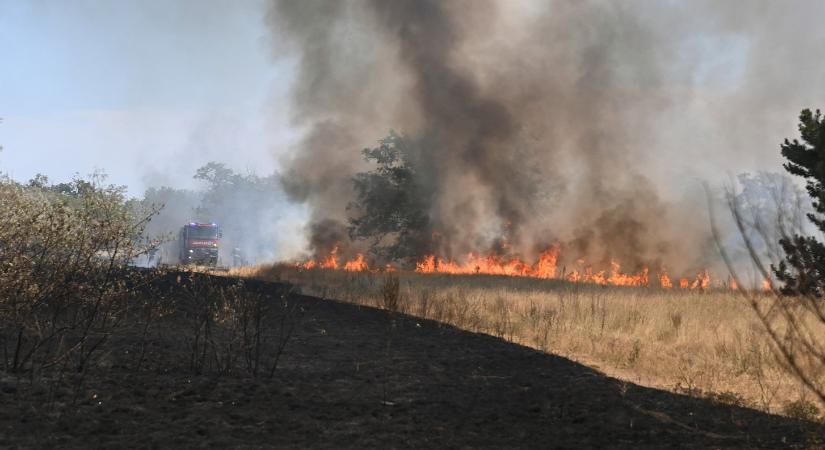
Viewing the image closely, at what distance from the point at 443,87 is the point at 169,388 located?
99.2 feet

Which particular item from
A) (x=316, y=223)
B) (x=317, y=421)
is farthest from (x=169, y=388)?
(x=316, y=223)

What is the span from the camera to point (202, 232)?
133ft

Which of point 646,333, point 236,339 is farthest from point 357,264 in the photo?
point 236,339

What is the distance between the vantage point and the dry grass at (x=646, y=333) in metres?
8.43

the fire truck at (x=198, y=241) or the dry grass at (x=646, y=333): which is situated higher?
the fire truck at (x=198, y=241)

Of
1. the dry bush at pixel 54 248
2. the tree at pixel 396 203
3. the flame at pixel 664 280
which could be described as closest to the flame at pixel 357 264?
the tree at pixel 396 203

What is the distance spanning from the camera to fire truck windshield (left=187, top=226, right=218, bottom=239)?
40.3 meters

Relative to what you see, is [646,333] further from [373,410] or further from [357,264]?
[357,264]

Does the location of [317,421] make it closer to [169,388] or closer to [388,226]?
[169,388]

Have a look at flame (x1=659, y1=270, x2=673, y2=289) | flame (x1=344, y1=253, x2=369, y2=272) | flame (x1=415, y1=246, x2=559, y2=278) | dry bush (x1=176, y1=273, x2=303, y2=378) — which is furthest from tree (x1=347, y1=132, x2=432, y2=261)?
dry bush (x1=176, y1=273, x2=303, y2=378)

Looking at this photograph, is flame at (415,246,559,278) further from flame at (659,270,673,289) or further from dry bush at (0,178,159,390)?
dry bush at (0,178,159,390)

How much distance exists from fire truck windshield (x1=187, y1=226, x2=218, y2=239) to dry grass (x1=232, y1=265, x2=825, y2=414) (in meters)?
22.6

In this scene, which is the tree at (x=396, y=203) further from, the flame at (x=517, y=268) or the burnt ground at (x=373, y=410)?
the burnt ground at (x=373, y=410)

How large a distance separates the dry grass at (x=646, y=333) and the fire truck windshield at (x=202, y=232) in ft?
74.1
